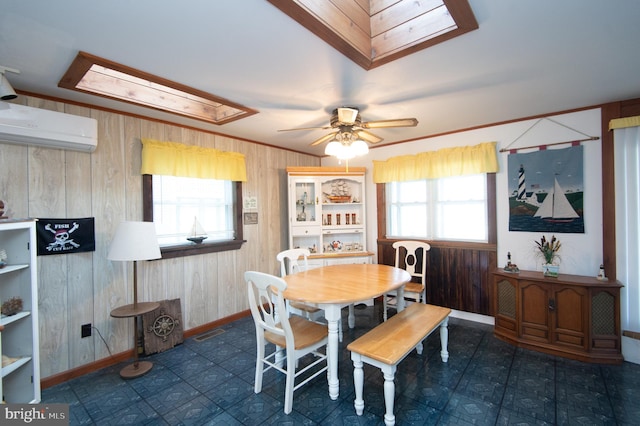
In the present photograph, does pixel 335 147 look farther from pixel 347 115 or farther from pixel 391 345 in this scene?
pixel 391 345

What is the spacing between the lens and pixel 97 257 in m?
2.58

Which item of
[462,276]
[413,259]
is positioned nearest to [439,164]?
[413,259]

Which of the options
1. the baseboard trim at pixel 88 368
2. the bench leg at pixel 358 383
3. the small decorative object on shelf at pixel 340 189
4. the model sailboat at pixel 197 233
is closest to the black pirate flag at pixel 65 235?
the model sailboat at pixel 197 233

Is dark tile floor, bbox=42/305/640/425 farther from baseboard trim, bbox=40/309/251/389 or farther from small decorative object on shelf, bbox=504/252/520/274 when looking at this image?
small decorative object on shelf, bbox=504/252/520/274

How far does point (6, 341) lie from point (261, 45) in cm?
267

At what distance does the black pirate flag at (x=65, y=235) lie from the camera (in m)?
2.29

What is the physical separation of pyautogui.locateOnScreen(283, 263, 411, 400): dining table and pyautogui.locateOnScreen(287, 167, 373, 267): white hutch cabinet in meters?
1.01

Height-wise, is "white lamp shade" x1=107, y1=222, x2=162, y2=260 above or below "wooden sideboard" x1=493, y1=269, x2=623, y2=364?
above

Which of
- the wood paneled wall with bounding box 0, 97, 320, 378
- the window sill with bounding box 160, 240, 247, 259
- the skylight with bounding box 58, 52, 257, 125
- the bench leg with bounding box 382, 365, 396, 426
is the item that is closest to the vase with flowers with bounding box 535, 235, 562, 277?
the bench leg with bounding box 382, 365, 396, 426

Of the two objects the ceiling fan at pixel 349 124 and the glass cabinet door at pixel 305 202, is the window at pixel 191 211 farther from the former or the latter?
the ceiling fan at pixel 349 124

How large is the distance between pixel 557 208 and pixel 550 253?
1.61 feet

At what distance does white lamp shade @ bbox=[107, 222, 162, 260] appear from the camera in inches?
92.7

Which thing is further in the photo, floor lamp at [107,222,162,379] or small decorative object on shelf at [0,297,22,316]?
floor lamp at [107,222,162,379]

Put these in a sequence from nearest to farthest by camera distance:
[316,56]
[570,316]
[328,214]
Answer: [316,56], [570,316], [328,214]
